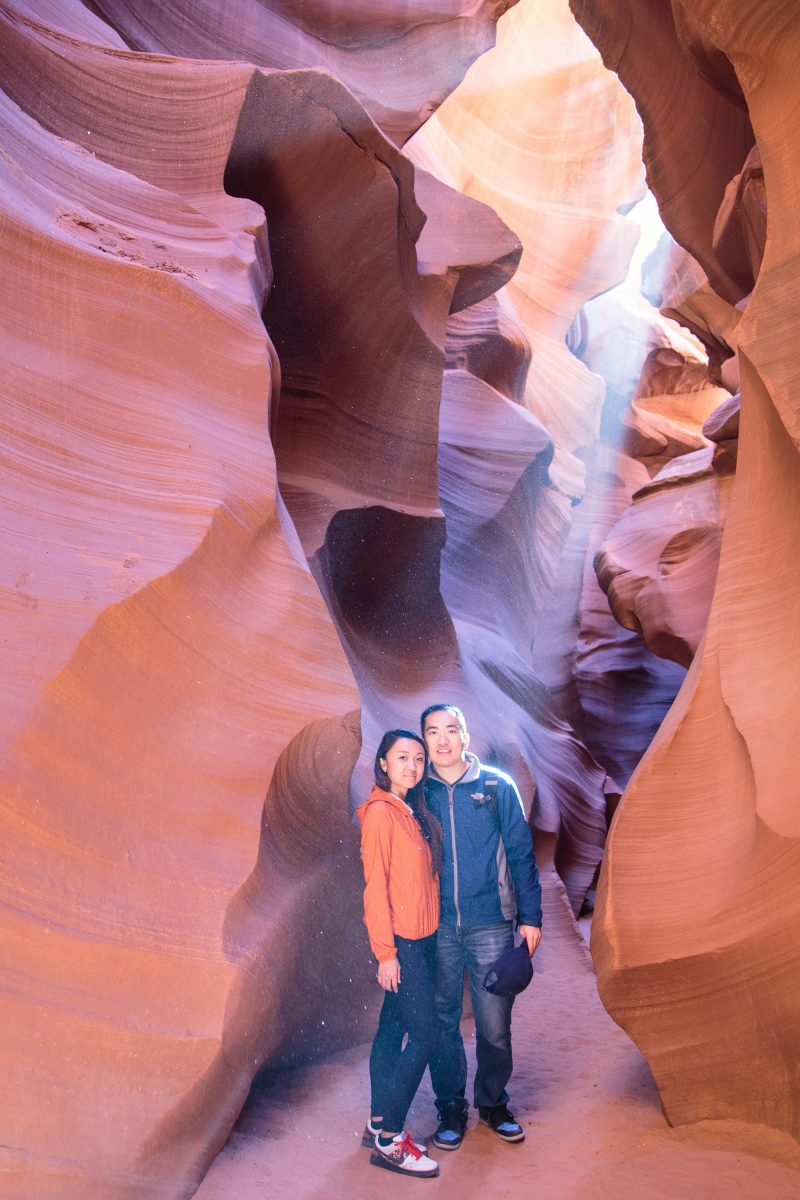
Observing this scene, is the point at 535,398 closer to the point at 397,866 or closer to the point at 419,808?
the point at 419,808

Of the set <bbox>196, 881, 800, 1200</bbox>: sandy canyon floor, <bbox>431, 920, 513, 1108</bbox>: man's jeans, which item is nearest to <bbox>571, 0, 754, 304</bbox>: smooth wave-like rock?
<bbox>431, 920, 513, 1108</bbox>: man's jeans

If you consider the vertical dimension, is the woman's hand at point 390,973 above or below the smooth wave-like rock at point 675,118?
below

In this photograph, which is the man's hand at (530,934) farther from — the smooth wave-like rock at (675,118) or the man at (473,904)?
the smooth wave-like rock at (675,118)

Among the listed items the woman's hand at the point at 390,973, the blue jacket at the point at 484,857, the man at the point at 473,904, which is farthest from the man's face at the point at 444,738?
the woman's hand at the point at 390,973

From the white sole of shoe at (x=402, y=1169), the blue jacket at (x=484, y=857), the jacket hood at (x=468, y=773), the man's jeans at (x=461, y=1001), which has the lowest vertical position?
the white sole of shoe at (x=402, y=1169)

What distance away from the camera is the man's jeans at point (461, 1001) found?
4090mm

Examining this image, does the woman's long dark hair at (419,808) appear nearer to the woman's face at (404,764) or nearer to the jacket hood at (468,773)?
the woman's face at (404,764)

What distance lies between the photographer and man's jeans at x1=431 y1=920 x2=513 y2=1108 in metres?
4.09

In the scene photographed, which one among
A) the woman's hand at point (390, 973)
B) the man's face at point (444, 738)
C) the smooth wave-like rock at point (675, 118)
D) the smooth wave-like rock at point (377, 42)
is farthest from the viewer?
the smooth wave-like rock at point (377, 42)

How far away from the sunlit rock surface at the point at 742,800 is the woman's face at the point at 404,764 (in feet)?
3.61

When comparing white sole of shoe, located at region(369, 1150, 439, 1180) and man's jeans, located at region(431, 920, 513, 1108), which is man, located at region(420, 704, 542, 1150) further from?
white sole of shoe, located at region(369, 1150, 439, 1180)

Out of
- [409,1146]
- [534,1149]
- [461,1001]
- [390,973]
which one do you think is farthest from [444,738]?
[534,1149]

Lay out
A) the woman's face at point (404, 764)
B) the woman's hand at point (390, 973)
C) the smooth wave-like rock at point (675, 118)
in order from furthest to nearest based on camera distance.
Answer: the smooth wave-like rock at point (675, 118) → the woman's face at point (404, 764) → the woman's hand at point (390, 973)

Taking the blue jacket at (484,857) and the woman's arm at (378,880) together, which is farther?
the blue jacket at (484,857)
